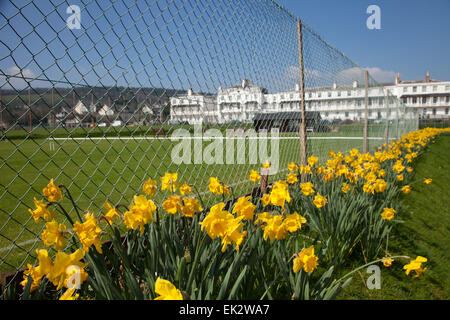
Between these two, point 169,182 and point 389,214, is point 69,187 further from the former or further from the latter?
point 389,214

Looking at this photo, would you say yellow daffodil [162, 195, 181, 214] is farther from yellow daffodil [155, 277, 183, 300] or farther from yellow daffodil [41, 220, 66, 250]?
yellow daffodil [155, 277, 183, 300]

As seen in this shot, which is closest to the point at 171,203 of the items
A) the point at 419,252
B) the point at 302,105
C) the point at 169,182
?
the point at 169,182

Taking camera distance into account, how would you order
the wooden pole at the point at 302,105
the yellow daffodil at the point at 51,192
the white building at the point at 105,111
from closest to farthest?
the yellow daffodil at the point at 51,192
the white building at the point at 105,111
the wooden pole at the point at 302,105

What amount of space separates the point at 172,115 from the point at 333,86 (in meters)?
4.55

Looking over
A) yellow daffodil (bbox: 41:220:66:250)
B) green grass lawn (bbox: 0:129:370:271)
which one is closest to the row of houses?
green grass lawn (bbox: 0:129:370:271)

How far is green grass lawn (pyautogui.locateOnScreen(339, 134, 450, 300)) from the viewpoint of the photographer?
2022 millimetres

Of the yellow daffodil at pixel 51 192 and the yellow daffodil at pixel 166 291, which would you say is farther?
the yellow daffodil at pixel 51 192

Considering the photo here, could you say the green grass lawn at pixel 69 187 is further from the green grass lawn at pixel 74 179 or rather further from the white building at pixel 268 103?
the white building at pixel 268 103

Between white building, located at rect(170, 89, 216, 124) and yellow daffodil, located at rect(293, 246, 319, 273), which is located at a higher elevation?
white building, located at rect(170, 89, 216, 124)

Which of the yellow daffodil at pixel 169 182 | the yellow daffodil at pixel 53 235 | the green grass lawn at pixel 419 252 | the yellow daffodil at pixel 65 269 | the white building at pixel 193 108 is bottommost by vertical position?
the green grass lawn at pixel 419 252

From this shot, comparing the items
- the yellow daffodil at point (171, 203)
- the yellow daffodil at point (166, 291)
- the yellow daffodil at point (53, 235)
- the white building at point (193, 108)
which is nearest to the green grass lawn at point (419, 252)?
the yellow daffodil at point (171, 203)

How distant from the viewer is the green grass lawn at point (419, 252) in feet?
6.63
